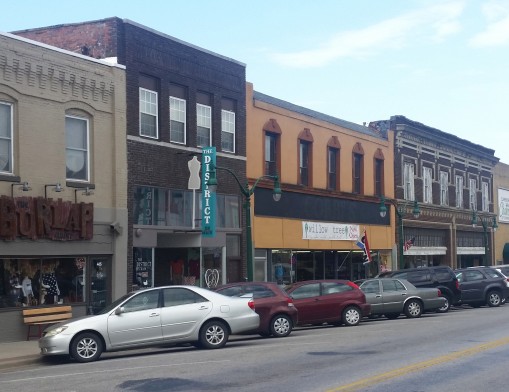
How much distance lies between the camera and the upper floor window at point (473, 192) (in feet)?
173

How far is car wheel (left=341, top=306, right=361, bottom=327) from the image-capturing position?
23547 mm

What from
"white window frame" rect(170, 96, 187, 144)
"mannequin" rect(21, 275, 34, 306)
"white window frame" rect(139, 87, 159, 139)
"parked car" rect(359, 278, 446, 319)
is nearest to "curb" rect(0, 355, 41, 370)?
"mannequin" rect(21, 275, 34, 306)

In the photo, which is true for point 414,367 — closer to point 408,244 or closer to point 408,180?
point 408,244

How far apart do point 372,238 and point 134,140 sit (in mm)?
18238

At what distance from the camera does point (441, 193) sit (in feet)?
160

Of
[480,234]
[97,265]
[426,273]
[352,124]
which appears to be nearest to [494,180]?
[480,234]

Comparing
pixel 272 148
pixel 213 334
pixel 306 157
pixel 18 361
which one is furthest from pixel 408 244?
pixel 18 361

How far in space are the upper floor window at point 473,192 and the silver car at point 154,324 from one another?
37.2 meters

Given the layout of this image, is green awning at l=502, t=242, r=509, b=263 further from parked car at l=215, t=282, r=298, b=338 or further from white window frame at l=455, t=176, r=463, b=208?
parked car at l=215, t=282, r=298, b=338

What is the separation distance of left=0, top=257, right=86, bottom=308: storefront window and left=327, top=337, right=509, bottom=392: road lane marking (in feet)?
38.5

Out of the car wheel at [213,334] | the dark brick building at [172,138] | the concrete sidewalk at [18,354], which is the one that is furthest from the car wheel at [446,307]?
the concrete sidewalk at [18,354]

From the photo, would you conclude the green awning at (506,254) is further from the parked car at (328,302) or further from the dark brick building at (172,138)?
the parked car at (328,302)

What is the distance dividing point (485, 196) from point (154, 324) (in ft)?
139

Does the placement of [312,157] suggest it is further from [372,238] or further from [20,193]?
[20,193]
